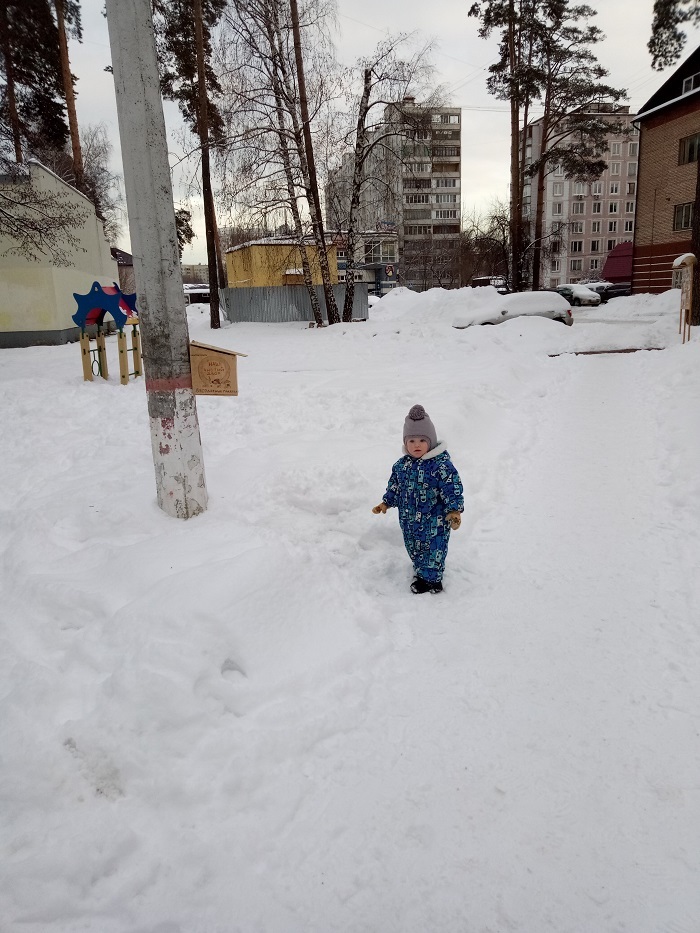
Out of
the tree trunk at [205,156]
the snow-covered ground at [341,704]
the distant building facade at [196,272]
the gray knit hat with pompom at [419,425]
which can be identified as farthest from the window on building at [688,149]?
the distant building facade at [196,272]

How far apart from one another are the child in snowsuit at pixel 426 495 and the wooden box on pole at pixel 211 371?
1349 mm

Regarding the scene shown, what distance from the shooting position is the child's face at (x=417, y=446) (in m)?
3.90

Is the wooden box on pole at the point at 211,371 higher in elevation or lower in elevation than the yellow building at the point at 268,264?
lower

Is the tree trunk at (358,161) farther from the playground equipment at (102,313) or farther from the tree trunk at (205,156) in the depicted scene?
the playground equipment at (102,313)

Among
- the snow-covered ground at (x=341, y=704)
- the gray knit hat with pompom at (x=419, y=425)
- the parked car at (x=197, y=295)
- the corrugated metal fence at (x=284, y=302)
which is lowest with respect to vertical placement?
the snow-covered ground at (x=341, y=704)

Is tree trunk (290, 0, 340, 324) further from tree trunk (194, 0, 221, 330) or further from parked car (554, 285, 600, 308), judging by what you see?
parked car (554, 285, 600, 308)

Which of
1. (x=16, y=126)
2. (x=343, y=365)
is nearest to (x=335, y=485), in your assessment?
(x=343, y=365)

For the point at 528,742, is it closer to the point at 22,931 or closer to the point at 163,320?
Result: the point at 22,931

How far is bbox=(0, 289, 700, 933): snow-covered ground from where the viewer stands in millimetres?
2164

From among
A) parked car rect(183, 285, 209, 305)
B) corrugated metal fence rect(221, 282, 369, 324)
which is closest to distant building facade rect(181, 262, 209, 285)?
parked car rect(183, 285, 209, 305)

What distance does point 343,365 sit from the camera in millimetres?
12664

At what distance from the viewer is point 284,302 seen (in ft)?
78.7

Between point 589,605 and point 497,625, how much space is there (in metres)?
0.65

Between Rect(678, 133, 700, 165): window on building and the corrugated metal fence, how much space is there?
55.2 feet
